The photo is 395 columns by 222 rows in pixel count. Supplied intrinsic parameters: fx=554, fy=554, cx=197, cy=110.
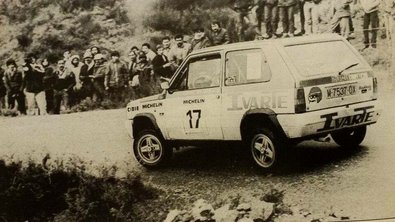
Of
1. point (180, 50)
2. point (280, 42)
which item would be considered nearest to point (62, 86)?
point (180, 50)

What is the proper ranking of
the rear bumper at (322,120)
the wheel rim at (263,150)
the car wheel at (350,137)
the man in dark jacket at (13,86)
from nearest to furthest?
1. the rear bumper at (322,120)
2. the wheel rim at (263,150)
3. the car wheel at (350,137)
4. the man in dark jacket at (13,86)

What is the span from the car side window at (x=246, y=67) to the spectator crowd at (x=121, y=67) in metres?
0.16

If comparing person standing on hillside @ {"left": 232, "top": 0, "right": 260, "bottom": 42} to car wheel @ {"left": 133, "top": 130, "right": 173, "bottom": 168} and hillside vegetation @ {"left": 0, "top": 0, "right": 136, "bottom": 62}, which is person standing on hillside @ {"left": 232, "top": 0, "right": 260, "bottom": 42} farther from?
car wheel @ {"left": 133, "top": 130, "right": 173, "bottom": 168}

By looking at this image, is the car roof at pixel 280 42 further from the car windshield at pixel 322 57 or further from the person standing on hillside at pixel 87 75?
the person standing on hillside at pixel 87 75

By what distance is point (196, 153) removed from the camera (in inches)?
152

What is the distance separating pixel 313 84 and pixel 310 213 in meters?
0.86

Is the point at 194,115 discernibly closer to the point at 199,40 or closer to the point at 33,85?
the point at 199,40

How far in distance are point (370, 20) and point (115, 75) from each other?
183 cm

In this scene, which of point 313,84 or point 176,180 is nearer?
point 313,84

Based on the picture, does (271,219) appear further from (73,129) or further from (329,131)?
(73,129)

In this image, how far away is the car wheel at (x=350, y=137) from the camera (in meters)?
3.70

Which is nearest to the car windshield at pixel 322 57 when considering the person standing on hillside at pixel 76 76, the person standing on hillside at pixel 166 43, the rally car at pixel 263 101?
the rally car at pixel 263 101

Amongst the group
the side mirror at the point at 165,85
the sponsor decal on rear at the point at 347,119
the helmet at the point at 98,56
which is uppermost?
the helmet at the point at 98,56

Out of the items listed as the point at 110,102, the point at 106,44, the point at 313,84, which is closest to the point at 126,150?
the point at 110,102
